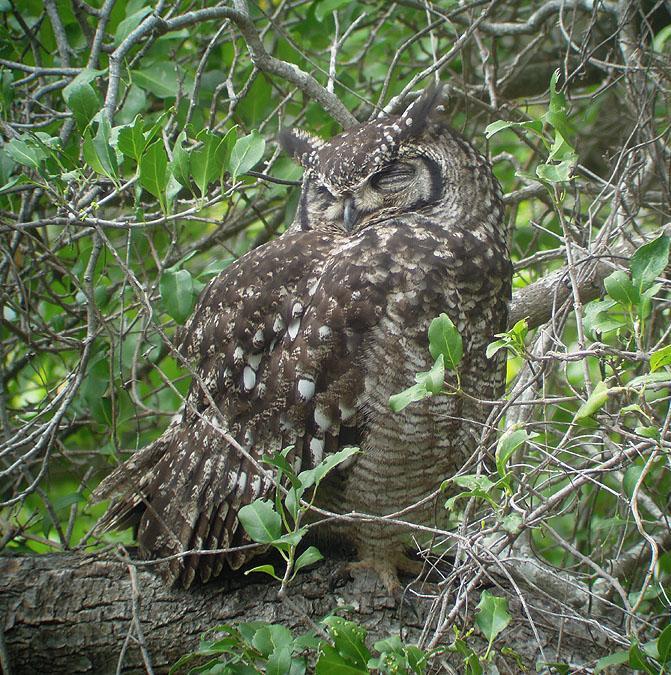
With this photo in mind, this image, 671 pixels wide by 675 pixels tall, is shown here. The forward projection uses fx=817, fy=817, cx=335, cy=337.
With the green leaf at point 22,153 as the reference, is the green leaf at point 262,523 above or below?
below

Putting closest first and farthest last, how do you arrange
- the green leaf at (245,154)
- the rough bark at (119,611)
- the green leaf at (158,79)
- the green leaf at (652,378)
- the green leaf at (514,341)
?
the green leaf at (652,378) → the green leaf at (514,341) → the green leaf at (245,154) → the rough bark at (119,611) → the green leaf at (158,79)

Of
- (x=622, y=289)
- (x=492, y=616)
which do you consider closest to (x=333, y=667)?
(x=492, y=616)

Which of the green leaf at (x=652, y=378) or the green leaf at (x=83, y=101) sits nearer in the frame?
the green leaf at (x=652, y=378)

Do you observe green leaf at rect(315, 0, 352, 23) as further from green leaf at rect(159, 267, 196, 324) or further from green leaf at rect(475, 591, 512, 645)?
green leaf at rect(475, 591, 512, 645)

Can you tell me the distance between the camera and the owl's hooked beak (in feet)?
8.65

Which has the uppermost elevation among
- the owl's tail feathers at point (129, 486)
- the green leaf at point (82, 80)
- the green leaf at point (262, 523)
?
the green leaf at point (82, 80)

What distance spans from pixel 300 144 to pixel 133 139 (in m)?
1.05

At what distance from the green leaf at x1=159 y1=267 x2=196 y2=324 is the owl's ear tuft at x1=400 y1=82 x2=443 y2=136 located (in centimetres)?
86

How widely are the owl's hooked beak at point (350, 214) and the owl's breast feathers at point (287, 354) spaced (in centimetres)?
5

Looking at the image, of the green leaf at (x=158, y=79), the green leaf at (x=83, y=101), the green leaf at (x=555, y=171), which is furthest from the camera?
the green leaf at (x=158, y=79)

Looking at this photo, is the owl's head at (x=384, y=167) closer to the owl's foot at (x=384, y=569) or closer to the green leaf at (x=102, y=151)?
the green leaf at (x=102, y=151)

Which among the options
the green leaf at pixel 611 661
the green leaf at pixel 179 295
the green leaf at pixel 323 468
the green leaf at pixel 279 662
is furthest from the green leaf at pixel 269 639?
the green leaf at pixel 179 295

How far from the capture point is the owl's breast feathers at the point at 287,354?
229 cm

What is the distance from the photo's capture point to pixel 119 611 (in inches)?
90.0
